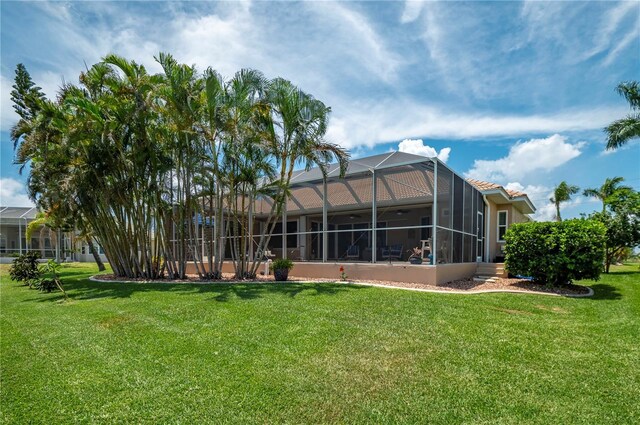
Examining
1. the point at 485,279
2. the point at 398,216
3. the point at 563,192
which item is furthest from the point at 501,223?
the point at 563,192

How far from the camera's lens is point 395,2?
26.4 feet

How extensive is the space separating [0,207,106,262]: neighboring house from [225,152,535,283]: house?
70.9 ft

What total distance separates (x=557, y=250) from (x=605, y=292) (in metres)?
1.68

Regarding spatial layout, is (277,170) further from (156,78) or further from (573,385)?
(573,385)

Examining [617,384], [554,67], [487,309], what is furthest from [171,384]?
[554,67]

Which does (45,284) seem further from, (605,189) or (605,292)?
(605,189)

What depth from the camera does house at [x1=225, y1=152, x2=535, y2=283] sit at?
10.6m

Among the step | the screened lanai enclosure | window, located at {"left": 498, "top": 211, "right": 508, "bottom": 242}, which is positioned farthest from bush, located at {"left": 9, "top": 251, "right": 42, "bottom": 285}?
window, located at {"left": 498, "top": 211, "right": 508, "bottom": 242}

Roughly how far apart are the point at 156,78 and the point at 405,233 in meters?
12.0

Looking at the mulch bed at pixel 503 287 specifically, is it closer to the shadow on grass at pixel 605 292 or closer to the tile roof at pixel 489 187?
the shadow on grass at pixel 605 292

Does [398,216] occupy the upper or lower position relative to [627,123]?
lower

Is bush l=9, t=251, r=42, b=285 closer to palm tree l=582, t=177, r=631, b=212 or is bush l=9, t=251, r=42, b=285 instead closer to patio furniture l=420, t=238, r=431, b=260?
patio furniture l=420, t=238, r=431, b=260

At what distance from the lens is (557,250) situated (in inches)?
A: 362

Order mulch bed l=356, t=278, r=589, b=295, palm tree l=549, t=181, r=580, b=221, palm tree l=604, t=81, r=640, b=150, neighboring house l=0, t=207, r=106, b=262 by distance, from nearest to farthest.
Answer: mulch bed l=356, t=278, r=589, b=295 < palm tree l=604, t=81, r=640, b=150 < neighboring house l=0, t=207, r=106, b=262 < palm tree l=549, t=181, r=580, b=221
